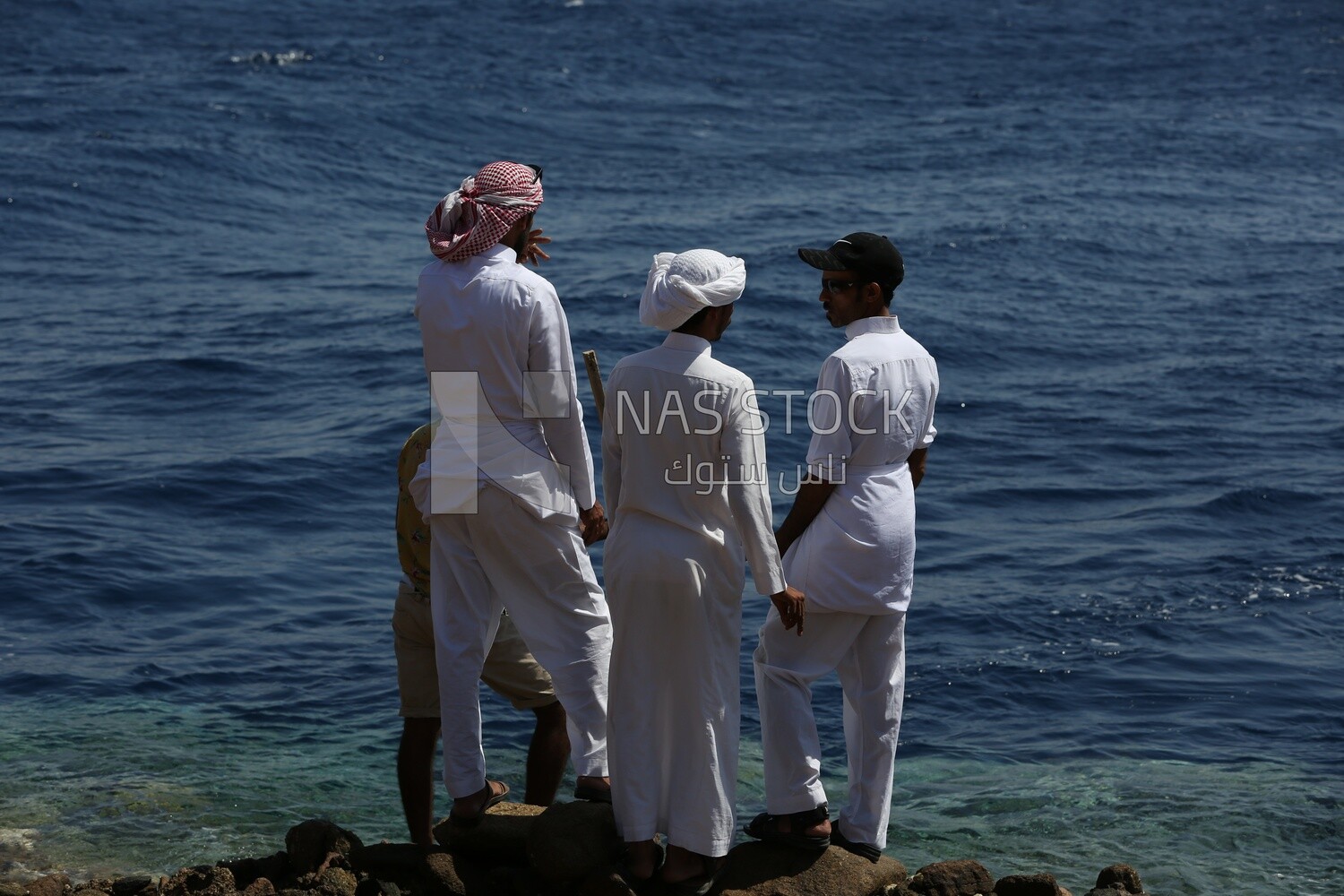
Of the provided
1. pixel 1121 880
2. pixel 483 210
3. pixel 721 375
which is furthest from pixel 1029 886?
pixel 483 210

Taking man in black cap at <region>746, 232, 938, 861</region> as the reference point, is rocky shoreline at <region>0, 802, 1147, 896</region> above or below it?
below

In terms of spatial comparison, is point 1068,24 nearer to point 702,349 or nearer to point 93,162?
point 93,162

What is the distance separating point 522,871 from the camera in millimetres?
4961

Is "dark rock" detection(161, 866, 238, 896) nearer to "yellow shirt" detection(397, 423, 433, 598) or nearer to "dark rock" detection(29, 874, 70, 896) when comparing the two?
"dark rock" detection(29, 874, 70, 896)

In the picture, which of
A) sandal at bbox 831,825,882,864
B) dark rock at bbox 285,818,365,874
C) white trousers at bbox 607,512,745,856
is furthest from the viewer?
dark rock at bbox 285,818,365,874

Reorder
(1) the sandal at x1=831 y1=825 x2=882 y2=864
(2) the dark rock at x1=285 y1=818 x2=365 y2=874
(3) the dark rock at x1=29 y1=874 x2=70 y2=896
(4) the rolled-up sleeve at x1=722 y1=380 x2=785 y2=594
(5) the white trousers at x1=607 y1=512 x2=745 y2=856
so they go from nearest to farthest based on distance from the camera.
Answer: (4) the rolled-up sleeve at x1=722 y1=380 x2=785 y2=594
(5) the white trousers at x1=607 y1=512 x2=745 y2=856
(1) the sandal at x1=831 y1=825 x2=882 y2=864
(2) the dark rock at x1=285 y1=818 x2=365 y2=874
(3) the dark rock at x1=29 y1=874 x2=70 y2=896

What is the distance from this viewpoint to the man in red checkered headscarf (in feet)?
15.5

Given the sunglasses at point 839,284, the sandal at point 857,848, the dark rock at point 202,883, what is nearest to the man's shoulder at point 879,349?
the sunglasses at point 839,284

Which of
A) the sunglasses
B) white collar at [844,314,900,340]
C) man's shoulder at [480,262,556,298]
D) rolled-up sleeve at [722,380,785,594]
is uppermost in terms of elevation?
man's shoulder at [480,262,556,298]

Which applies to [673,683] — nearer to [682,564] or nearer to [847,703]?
[682,564]

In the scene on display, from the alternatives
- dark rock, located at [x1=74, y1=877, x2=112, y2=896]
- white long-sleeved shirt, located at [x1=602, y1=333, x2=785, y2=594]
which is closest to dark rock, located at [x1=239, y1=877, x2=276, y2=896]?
Answer: dark rock, located at [x1=74, y1=877, x2=112, y2=896]

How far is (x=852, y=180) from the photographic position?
23.4 m

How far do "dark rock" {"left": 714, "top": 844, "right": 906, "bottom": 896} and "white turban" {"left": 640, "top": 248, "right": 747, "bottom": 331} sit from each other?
5.72 feet

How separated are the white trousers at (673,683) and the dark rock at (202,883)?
134cm
